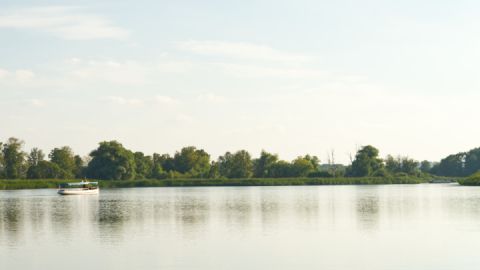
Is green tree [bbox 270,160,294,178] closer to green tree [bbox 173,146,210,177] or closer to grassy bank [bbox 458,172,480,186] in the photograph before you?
green tree [bbox 173,146,210,177]

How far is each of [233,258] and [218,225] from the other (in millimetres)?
14520

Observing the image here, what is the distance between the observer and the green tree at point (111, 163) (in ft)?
473

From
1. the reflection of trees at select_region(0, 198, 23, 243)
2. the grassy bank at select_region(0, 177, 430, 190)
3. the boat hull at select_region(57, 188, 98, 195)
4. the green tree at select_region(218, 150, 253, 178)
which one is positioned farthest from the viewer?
the green tree at select_region(218, 150, 253, 178)

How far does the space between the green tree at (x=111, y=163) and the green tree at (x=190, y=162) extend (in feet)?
109

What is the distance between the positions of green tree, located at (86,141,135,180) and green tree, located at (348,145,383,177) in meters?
55.4

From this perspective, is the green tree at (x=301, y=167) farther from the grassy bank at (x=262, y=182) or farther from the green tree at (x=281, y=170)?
the grassy bank at (x=262, y=182)

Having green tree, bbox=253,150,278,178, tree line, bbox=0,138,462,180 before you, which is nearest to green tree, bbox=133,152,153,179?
tree line, bbox=0,138,462,180

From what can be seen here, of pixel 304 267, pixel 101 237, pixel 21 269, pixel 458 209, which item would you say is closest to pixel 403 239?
pixel 304 267

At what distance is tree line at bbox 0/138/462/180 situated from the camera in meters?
146

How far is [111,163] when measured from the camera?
14425 cm

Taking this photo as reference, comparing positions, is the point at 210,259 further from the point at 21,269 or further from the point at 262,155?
the point at 262,155

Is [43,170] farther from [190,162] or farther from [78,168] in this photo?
[190,162]

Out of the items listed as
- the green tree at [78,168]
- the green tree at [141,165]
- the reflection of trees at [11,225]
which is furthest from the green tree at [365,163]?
the reflection of trees at [11,225]

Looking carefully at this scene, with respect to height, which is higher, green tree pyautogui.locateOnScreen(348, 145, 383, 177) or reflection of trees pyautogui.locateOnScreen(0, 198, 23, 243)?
green tree pyautogui.locateOnScreen(348, 145, 383, 177)
